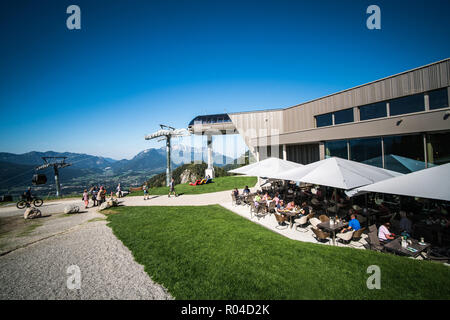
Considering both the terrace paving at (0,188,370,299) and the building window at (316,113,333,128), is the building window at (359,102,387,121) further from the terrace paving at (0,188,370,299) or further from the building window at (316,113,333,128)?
the terrace paving at (0,188,370,299)

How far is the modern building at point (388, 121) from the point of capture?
31.1 feet

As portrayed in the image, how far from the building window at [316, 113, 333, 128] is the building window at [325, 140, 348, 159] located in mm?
2186

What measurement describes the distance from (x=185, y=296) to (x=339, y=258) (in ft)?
14.8

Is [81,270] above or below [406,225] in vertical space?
below

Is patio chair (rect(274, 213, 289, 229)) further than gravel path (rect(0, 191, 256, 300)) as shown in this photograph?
Yes

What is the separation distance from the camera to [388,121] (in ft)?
35.6

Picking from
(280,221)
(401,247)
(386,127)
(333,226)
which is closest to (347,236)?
(333,226)

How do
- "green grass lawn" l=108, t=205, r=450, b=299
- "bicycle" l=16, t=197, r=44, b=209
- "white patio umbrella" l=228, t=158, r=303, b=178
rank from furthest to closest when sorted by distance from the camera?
1. "bicycle" l=16, t=197, r=44, b=209
2. "white patio umbrella" l=228, t=158, r=303, b=178
3. "green grass lawn" l=108, t=205, r=450, b=299

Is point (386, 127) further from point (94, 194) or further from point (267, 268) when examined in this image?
point (94, 194)

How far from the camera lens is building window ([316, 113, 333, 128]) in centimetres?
1567

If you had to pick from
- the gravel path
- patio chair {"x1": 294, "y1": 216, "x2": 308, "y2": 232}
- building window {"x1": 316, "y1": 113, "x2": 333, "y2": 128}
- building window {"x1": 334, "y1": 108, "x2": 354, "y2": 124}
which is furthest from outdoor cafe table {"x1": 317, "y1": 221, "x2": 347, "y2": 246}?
building window {"x1": 316, "y1": 113, "x2": 333, "y2": 128}

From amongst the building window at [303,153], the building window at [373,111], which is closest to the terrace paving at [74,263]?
the building window at [373,111]

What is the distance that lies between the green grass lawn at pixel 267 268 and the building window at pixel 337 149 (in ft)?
32.1

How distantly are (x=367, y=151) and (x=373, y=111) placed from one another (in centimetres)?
289
